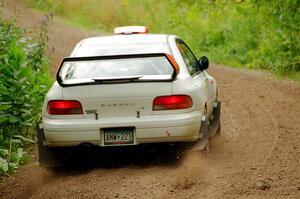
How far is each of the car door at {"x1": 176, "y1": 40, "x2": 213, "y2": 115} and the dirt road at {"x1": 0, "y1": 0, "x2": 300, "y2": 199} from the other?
2.33ft

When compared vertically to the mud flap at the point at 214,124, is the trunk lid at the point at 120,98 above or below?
above

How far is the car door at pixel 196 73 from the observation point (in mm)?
8387

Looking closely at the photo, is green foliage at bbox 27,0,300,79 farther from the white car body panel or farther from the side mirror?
the white car body panel

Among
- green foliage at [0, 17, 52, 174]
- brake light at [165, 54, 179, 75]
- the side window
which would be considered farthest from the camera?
green foliage at [0, 17, 52, 174]

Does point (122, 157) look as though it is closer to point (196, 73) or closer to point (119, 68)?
point (119, 68)

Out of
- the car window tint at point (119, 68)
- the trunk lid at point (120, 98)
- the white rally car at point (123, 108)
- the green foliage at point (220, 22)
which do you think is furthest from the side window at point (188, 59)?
the green foliage at point (220, 22)

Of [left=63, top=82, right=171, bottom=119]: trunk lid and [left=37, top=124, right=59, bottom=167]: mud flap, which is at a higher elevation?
[left=63, top=82, right=171, bottom=119]: trunk lid

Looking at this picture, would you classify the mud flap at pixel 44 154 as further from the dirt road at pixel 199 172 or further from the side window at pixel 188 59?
the side window at pixel 188 59

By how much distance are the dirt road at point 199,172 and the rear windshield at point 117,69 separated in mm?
904

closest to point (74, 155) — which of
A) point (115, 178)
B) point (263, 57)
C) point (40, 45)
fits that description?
point (115, 178)

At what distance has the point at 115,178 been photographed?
7461 millimetres

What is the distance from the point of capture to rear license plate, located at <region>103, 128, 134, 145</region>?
7.67 meters

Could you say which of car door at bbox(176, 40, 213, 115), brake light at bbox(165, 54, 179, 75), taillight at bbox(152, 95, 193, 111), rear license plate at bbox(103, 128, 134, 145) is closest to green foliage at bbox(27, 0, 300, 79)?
car door at bbox(176, 40, 213, 115)

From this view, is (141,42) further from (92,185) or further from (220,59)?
(220,59)
